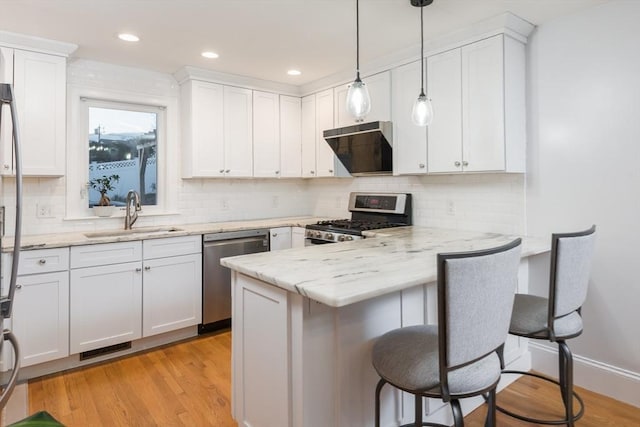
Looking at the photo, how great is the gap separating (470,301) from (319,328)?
2.05 ft

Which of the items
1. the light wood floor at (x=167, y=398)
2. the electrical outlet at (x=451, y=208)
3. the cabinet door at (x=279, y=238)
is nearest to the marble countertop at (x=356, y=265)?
the electrical outlet at (x=451, y=208)

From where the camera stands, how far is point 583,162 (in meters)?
2.53

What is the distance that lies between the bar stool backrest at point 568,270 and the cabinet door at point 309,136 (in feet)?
9.37

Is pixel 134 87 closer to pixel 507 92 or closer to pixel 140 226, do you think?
pixel 140 226

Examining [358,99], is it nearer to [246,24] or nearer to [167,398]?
[246,24]

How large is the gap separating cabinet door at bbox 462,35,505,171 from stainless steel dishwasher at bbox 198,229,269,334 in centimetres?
201

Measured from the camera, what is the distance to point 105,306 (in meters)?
2.95

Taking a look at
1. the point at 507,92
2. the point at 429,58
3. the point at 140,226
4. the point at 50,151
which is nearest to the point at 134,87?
the point at 50,151

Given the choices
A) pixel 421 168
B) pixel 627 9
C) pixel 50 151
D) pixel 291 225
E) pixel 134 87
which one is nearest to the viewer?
pixel 627 9

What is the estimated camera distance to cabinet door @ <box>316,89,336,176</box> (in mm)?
4062

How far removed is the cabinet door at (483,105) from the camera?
8.77 ft

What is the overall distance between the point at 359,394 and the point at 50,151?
2810 mm

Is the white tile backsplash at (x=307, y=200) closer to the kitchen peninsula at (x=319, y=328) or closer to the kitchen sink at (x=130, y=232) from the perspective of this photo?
the kitchen sink at (x=130, y=232)

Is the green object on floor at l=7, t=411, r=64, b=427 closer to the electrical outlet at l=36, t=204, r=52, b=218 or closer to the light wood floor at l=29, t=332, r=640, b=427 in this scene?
the light wood floor at l=29, t=332, r=640, b=427
